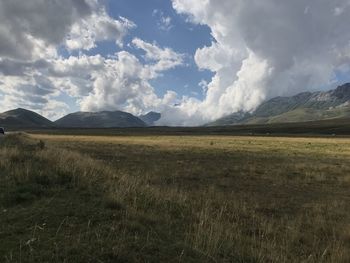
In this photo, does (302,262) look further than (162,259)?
Yes

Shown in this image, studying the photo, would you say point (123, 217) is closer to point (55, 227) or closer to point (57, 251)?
point (55, 227)

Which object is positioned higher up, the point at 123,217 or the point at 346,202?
the point at 123,217

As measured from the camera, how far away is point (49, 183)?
13.0 meters

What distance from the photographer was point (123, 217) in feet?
29.5

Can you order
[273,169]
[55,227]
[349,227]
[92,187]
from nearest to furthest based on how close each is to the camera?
1. [55,227]
2. [349,227]
3. [92,187]
4. [273,169]

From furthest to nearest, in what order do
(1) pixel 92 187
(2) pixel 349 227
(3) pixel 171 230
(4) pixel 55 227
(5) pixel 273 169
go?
(5) pixel 273 169, (1) pixel 92 187, (2) pixel 349 227, (3) pixel 171 230, (4) pixel 55 227

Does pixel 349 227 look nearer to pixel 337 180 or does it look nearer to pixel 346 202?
pixel 346 202

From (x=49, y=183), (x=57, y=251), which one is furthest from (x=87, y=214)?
(x=49, y=183)

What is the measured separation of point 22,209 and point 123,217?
2726mm

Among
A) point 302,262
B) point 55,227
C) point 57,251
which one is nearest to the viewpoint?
point 57,251

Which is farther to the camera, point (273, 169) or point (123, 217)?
point (273, 169)

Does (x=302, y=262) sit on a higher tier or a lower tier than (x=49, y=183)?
lower

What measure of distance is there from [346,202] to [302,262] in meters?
9.86

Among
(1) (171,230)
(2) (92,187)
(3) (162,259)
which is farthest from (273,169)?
(3) (162,259)
